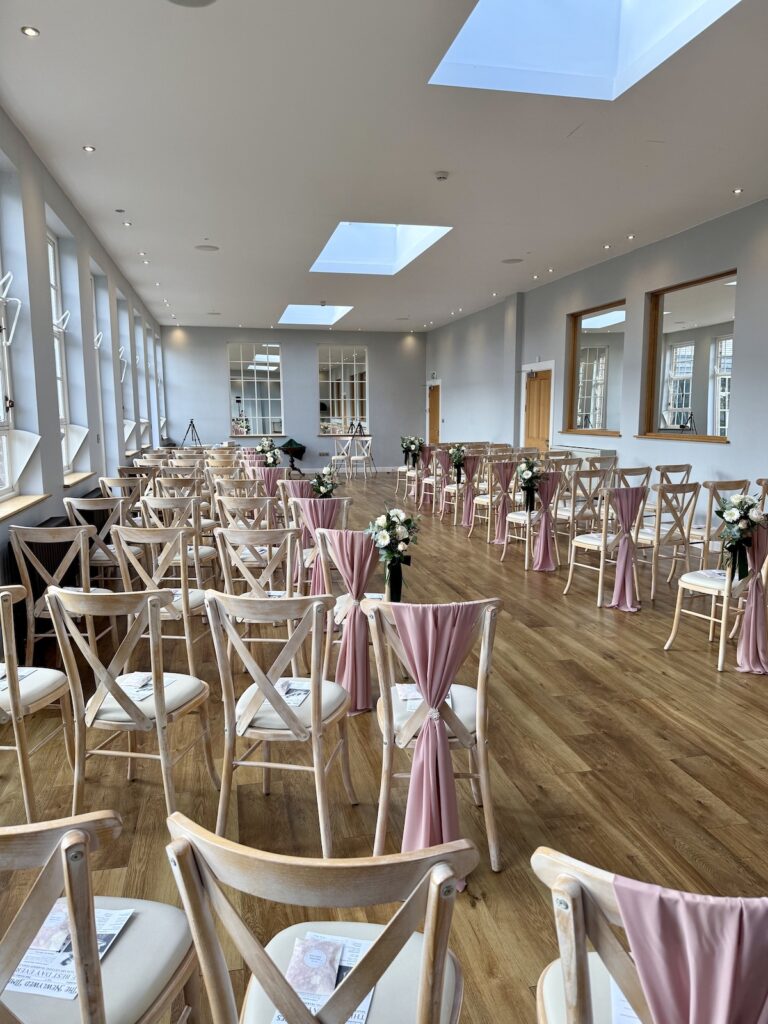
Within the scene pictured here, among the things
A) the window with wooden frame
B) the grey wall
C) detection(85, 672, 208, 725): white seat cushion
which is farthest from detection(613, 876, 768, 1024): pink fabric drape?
the grey wall

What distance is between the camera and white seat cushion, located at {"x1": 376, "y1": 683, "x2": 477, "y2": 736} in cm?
235

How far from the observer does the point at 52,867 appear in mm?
955

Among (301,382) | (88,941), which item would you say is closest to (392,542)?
(88,941)

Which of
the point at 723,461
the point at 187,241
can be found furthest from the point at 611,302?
the point at 187,241

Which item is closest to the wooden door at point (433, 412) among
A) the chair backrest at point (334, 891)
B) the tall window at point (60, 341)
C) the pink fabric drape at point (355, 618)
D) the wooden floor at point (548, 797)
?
the tall window at point (60, 341)

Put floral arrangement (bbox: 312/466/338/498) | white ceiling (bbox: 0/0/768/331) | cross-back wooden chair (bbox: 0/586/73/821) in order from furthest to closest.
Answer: floral arrangement (bbox: 312/466/338/498) < white ceiling (bbox: 0/0/768/331) < cross-back wooden chair (bbox: 0/586/73/821)

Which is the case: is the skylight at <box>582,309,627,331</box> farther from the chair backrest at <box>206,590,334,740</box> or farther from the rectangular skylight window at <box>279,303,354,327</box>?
the chair backrest at <box>206,590,334,740</box>

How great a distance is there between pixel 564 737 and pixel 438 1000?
2.33m

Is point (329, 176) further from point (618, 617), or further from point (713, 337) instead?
point (713, 337)

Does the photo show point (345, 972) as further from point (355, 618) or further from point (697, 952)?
point (355, 618)

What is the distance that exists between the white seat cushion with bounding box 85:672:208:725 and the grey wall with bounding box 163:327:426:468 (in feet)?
50.4

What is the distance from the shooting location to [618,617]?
504cm

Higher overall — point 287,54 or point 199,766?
point 287,54

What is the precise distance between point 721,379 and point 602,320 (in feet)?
Result: 7.42
